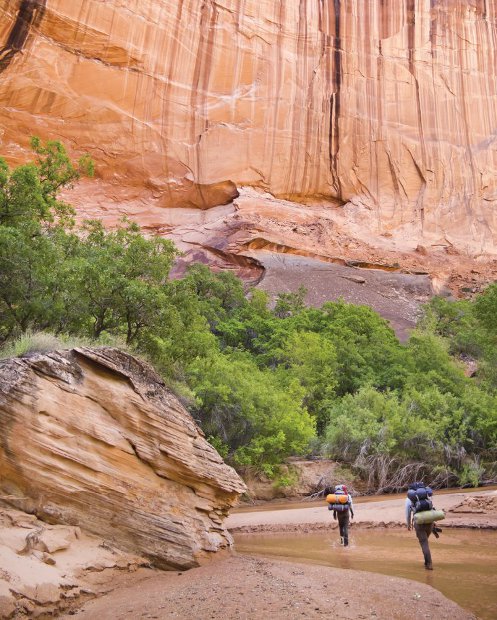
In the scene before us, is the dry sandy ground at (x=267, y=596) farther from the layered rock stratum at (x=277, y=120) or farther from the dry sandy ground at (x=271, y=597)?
the layered rock stratum at (x=277, y=120)

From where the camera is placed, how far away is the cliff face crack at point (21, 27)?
39.7m

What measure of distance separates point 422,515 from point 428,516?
0.09 metres

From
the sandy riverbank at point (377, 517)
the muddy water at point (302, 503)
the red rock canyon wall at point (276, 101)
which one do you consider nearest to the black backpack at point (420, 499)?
the sandy riverbank at point (377, 517)

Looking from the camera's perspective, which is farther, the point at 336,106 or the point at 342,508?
the point at 336,106

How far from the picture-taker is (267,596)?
271 inches

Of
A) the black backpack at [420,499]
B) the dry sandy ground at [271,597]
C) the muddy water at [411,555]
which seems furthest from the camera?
the black backpack at [420,499]

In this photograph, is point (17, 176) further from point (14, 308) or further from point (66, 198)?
point (66, 198)

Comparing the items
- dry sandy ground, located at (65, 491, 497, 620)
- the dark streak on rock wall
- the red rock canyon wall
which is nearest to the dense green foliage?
dry sandy ground, located at (65, 491, 497, 620)

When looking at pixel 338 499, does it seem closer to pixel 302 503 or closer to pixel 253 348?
pixel 302 503

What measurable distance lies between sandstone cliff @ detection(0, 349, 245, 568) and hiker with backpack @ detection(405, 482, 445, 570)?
2.63 meters

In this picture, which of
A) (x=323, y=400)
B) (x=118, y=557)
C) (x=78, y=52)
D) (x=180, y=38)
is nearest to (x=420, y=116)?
(x=180, y=38)

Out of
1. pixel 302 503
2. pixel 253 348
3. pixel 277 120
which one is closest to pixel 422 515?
pixel 302 503

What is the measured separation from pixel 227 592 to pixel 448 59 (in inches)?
2213

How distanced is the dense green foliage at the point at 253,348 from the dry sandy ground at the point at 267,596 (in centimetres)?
468
